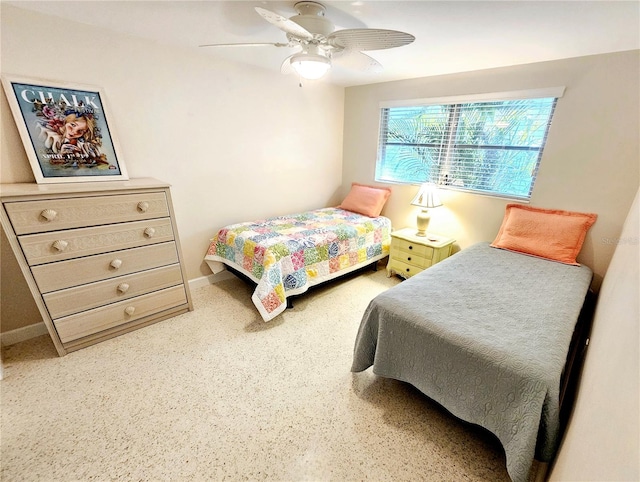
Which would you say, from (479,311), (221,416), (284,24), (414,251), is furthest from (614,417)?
(414,251)

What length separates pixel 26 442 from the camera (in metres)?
1.32

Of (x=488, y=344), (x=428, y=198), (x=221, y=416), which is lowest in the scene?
(x=221, y=416)

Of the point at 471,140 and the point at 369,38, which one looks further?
the point at 471,140

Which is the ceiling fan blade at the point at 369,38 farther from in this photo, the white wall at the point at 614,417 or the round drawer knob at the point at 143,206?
the round drawer knob at the point at 143,206

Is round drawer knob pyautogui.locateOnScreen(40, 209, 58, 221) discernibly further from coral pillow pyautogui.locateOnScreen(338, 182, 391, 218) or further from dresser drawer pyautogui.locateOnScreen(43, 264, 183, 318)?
coral pillow pyautogui.locateOnScreen(338, 182, 391, 218)

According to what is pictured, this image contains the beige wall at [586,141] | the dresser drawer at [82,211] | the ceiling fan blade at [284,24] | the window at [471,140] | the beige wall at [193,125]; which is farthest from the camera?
the window at [471,140]

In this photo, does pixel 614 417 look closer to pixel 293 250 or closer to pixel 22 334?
pixel 293 250

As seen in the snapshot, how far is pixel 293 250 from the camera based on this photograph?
2.27 m

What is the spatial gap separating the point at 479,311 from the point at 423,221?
1530mm

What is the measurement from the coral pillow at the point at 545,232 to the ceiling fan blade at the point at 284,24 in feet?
7.18

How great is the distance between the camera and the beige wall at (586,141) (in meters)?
1.88

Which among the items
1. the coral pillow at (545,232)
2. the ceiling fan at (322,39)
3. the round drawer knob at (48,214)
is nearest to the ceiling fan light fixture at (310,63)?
the ceiling fan at (322,39)

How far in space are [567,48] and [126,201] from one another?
3.22 m

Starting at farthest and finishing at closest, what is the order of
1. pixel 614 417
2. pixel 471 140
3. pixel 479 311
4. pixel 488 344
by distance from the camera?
pixel 471 140 → pixel 479 311 → pixel 488 344 → pixel 614 417
